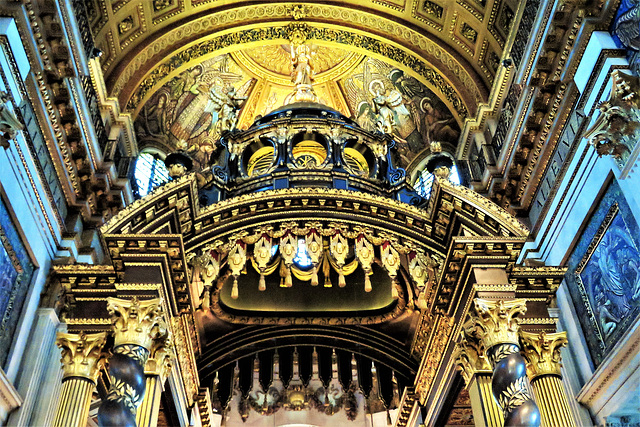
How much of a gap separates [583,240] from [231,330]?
229 inches

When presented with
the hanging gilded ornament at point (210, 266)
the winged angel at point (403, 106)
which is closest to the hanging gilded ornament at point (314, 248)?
the hanging gilded ornament at point (210, 266)

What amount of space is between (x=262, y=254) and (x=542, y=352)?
146 inches

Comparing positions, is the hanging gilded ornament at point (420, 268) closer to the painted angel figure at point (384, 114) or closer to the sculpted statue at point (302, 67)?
the painted angel figure at point (384, 114)

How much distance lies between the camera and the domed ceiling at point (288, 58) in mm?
13156

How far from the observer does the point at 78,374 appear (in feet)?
23.2

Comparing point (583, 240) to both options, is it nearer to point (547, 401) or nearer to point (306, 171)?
point (547, 401)

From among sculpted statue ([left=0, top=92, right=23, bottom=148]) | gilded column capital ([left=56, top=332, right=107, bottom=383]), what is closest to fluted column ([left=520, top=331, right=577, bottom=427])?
gilded column capital ([left=56, top=332, right=107, bottom=383])

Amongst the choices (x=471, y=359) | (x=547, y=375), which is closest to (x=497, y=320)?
(x=471, y=359)

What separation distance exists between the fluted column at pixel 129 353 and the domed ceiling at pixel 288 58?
6.42 m

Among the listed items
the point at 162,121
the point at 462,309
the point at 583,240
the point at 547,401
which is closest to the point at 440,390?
the point at 462,309

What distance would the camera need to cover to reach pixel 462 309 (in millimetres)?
8336

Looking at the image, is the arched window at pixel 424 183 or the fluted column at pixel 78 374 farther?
the arched window at pixel 424 183

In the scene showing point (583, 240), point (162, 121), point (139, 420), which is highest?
point (162, 121)

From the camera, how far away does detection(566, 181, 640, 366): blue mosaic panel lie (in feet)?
25.2
